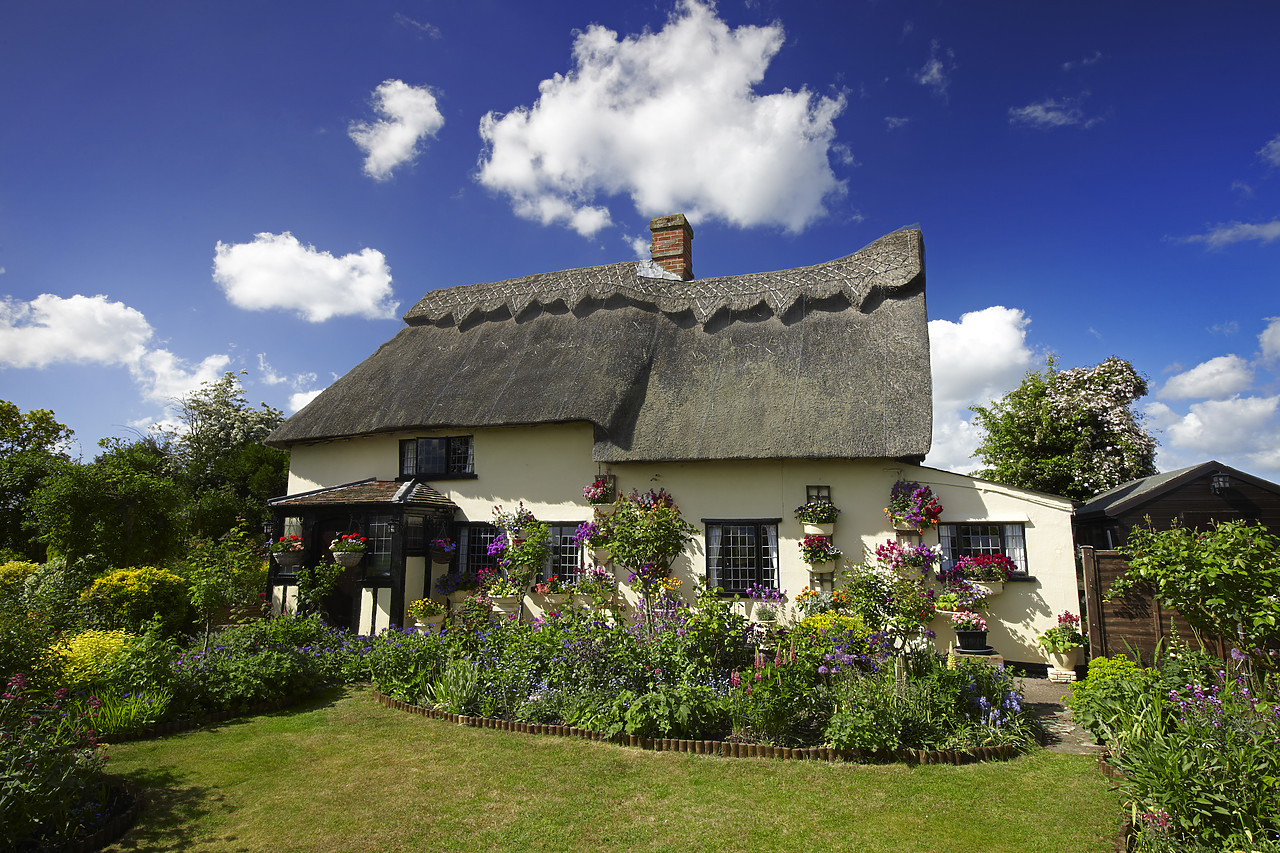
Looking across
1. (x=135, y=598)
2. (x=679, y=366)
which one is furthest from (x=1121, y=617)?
(x=135, y=598)

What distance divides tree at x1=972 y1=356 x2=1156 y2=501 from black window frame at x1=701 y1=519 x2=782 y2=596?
9.45 metres

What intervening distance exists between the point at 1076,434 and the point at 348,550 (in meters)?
16.9

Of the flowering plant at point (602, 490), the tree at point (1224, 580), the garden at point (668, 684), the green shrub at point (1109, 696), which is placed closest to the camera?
the garden at point (668, 684)

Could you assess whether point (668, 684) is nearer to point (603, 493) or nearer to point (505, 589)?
point (603, 493)

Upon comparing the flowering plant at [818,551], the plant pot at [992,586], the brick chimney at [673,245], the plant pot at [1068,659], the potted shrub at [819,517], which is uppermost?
the brick chimney at [673,245]

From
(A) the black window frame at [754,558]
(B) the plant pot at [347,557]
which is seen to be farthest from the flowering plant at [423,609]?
(A) the black window frame at [754,558]

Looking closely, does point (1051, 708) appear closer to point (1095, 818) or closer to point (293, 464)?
point (1095, 818)

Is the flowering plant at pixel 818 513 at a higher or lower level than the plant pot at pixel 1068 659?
higher

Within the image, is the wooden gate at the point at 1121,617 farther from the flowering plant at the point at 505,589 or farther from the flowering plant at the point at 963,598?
the flowering plant at the point at 505,589

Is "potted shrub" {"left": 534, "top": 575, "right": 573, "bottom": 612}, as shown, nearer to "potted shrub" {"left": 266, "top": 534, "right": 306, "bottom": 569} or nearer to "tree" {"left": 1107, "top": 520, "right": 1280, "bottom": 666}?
"potted shrub" {"left": 266, "top": 534, "right": 306, "bottom": 569}

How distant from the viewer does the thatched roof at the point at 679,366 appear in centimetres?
1109

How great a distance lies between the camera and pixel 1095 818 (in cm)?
484

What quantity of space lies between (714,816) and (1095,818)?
2.77 metres

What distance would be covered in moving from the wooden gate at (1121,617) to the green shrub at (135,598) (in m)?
11.8
